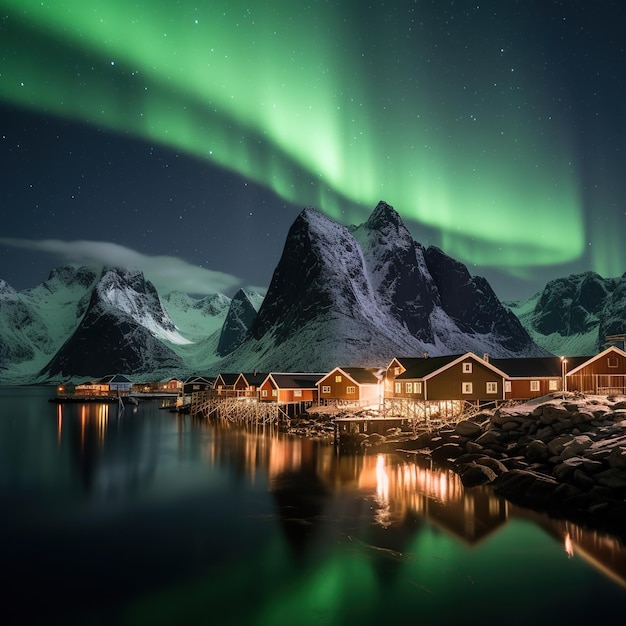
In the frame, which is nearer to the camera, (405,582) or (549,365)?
(405,582)

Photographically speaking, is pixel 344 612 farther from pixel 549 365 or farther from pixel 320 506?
pixel 549 365

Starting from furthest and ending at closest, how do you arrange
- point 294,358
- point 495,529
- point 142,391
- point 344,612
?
point 142,391 < point 294,358 < point 495,529 < point 344,612

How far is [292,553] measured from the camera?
79.6 feet

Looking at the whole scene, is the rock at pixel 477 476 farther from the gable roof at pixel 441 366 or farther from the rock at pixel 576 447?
the gable roof at pixel 441 366

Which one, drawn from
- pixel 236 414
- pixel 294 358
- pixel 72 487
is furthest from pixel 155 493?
pixel 294 358

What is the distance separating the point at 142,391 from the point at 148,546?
178 m

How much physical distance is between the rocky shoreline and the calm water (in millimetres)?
1924

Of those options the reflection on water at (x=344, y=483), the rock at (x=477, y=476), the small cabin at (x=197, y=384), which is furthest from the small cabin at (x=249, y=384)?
the rock at (x=477, y=476)

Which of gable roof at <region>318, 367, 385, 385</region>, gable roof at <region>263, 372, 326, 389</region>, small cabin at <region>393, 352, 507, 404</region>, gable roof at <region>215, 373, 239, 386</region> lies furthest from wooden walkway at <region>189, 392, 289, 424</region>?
small cabin at <region>393, 352, 507, 404</region>

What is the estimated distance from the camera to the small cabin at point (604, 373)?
5953 cm

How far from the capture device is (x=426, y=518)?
29.0 m

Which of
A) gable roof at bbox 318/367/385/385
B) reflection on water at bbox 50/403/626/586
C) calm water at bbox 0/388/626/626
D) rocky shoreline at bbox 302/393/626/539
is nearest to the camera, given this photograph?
calm water at bbox 0/388/626/626

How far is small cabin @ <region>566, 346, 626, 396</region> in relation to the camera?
5953 centimetres

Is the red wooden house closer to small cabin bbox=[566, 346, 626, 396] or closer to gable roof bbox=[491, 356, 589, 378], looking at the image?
gable roof bbox=[491, 356, 589, 378]
